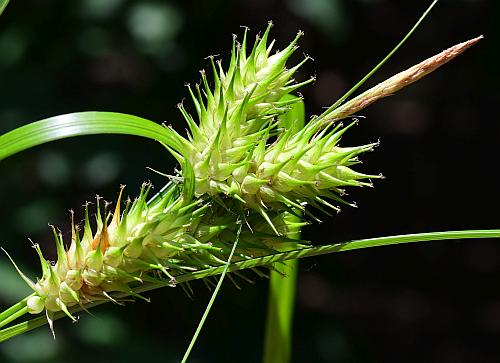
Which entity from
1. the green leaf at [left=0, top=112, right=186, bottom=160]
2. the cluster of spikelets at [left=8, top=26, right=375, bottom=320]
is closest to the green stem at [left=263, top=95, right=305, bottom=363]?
the cluster of spikelets at [left=8, top=26, right=375, bottom=320]

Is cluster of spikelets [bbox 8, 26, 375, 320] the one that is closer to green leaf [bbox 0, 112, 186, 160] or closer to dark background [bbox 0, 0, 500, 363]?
green leaf [bbox 0, 112, 186, 160]

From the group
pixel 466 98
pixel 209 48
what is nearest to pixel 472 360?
pixel 466 98

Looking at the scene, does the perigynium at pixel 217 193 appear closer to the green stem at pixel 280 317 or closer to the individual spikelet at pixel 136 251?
the individual spikelet at pixel 136 251

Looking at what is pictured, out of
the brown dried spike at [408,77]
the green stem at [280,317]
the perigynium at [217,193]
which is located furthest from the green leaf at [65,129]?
the green stem at [280,317]

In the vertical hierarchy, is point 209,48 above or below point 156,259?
above

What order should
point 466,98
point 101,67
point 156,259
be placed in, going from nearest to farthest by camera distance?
1. point 156,259
2. point 101,67
3. point 466,98

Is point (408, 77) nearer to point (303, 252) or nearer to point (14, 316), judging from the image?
point (303, 252)

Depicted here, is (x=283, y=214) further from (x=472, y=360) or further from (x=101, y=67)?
(x=472, y=360)

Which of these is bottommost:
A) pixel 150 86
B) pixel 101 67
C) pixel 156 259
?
pixel 156 259
